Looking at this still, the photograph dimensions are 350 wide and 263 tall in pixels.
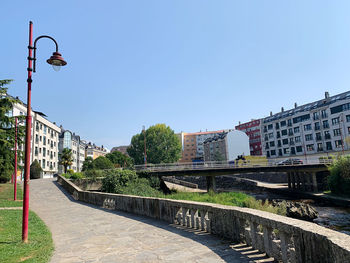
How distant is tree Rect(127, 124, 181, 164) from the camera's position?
73188 millimetres

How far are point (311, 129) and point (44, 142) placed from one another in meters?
65.2

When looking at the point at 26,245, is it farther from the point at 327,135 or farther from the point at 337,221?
the point at 327,135

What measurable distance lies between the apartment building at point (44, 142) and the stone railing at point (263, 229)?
48.8 meters

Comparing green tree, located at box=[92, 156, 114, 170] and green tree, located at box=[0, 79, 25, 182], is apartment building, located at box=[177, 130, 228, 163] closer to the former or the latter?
green tree, located at box=[92, 156, 114, 170]

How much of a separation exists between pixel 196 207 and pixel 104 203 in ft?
30.7

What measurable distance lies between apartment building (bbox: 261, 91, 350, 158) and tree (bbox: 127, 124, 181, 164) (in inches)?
1152

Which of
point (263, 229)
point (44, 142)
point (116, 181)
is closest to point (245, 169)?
point (116, 181)

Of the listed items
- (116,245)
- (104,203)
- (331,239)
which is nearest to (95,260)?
(116,245)

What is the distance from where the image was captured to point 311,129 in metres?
64.2

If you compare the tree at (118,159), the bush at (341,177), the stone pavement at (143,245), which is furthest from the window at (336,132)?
the stone pavement at (143,245)

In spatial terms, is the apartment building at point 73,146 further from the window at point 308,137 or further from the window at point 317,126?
the window at point 317,126

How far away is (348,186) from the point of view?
101ft

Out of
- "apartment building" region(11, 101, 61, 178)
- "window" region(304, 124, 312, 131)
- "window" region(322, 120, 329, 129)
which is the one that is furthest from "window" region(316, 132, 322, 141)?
"apartment building" region(11, 101, 61, 178)

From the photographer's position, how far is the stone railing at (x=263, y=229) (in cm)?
318
